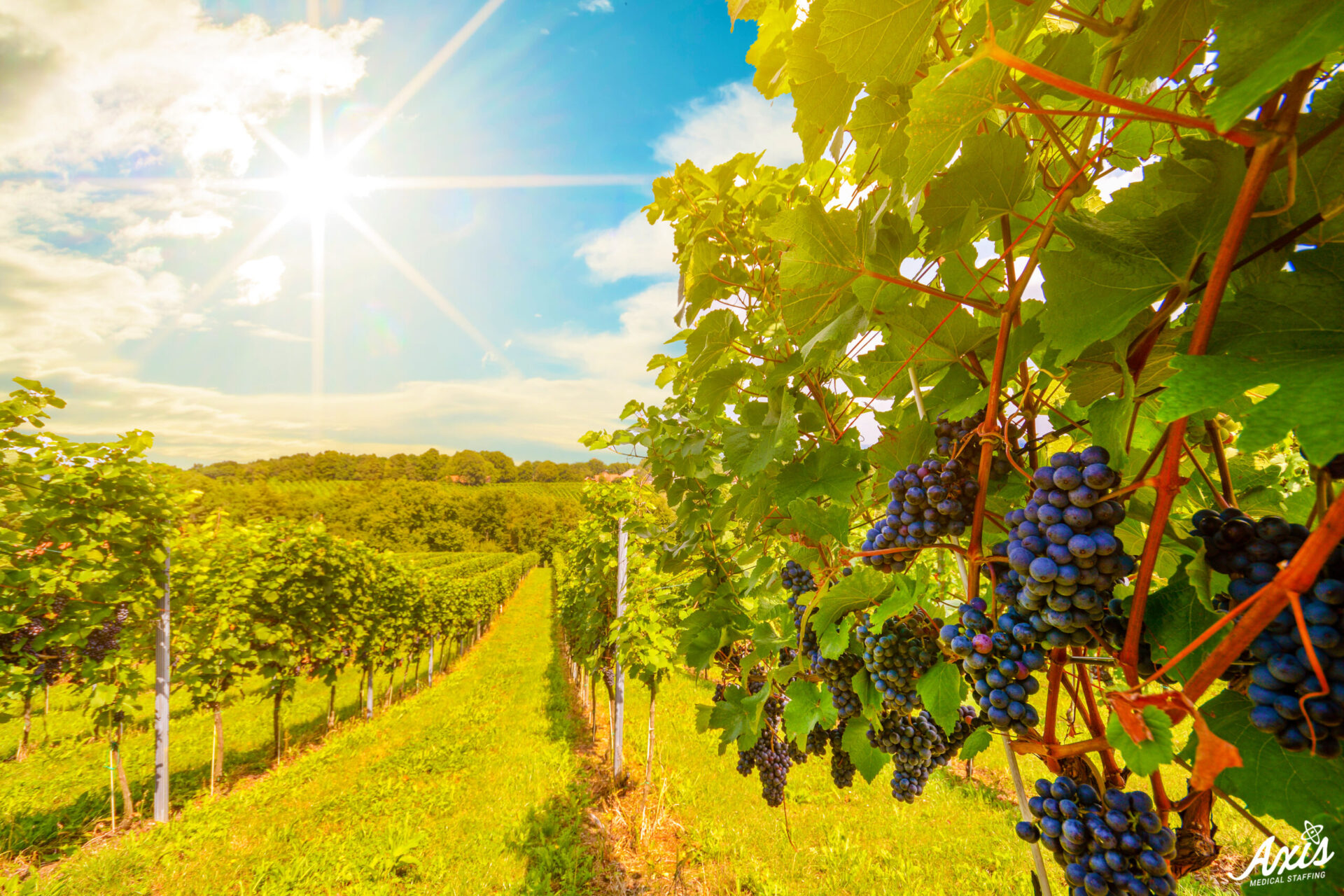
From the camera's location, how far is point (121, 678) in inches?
248

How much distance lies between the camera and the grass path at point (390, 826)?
18.0 ft

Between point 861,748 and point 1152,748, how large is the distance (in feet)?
3.02

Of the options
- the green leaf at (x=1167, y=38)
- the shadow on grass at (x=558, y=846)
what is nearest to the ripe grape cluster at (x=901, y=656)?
the green leaf at (x=1167, y=38)

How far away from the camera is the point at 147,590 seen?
242 inches

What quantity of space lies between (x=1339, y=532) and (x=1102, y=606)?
268 mm

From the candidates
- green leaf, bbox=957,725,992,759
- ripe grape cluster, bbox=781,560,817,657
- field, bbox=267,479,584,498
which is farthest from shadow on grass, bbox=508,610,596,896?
field, bbox=267,479,584,498

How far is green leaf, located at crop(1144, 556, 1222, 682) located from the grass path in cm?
664

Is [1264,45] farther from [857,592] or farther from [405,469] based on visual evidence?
[405,469]

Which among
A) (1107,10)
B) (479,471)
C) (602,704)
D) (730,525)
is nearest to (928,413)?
(1107,10)

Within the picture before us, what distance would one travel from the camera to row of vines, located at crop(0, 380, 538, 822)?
4.79 meters

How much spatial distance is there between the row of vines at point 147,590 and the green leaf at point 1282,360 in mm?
6882

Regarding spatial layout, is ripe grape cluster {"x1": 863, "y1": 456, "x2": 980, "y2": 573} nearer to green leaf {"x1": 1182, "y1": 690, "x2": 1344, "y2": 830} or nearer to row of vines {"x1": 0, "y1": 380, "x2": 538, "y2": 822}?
green leaf {"x1": 1182, "y1": 690, "x2": 1344, "y2": 830}

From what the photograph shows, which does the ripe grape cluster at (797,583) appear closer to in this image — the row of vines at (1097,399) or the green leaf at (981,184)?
the row of vines at (1097,399)

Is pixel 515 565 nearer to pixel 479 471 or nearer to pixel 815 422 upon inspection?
pixel 815 422
